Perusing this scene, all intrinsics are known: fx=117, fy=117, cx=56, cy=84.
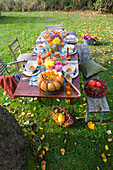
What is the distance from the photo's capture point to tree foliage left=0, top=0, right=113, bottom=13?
9.71 m

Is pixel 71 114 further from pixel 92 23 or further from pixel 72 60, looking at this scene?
pixel 92 23

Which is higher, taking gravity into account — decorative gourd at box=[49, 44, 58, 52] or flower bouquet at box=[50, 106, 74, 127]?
decorative gourd at box=[49, 44, 58, 52]

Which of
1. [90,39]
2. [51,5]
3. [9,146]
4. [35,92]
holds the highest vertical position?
[51,5]

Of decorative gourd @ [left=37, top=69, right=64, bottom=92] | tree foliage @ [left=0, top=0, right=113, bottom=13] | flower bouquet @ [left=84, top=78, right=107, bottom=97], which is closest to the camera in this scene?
decorative gourd @ [left=37, top=69, right=64, bottom=92]

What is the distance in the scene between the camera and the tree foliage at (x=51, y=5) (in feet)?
31.9

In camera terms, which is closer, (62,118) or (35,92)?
(35,92)

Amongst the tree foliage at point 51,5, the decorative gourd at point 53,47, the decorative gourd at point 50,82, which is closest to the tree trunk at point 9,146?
the decorative gourd at point 50,82

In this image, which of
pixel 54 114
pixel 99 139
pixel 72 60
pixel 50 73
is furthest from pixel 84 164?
pixel 72 60

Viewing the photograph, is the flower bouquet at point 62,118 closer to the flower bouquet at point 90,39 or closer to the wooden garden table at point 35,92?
the wooden garden table at point 35,92

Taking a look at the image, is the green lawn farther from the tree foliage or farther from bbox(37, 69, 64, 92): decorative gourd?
the tree foliage

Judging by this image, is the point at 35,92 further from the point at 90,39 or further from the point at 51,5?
the point at 51,5

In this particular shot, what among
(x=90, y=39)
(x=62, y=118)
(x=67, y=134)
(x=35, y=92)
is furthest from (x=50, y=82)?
(x=90, y=39)

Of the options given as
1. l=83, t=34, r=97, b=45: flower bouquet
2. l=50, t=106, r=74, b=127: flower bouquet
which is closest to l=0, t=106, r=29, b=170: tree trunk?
l=50, t=106, r=74, b=127: flower bouquet

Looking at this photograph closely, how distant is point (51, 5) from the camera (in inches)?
443
